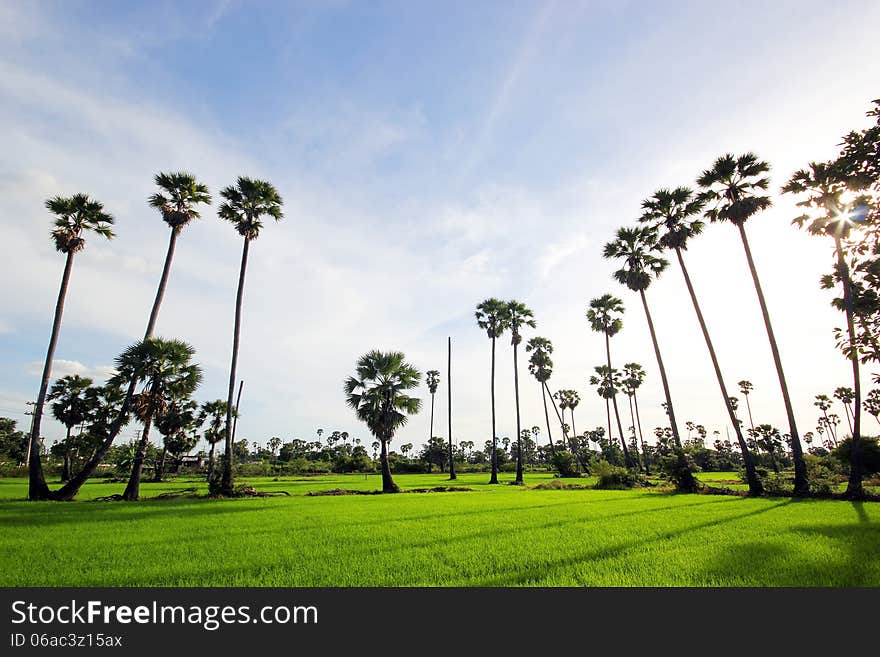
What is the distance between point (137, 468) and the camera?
23.8 m

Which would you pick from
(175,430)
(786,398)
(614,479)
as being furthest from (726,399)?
(175,430)

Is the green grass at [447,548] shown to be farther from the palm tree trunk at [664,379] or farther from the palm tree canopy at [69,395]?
the palm tree canopy at [69,395]

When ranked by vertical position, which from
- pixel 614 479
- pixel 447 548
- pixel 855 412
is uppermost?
pixel 855 412

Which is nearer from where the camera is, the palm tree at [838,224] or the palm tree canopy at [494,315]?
the palm tree at [838,224]

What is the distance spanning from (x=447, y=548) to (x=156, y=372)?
23.7m

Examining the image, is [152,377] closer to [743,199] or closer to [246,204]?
[246,204]

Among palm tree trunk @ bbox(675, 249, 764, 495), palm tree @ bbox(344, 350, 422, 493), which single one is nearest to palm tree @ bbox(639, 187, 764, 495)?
palm tree trunk @ bbox(675, 249, 764, 495)

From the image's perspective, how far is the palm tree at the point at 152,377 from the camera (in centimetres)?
2452

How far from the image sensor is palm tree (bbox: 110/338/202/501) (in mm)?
24516

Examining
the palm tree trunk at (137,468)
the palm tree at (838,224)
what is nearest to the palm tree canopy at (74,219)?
the palm tree trunk at (137,468)
